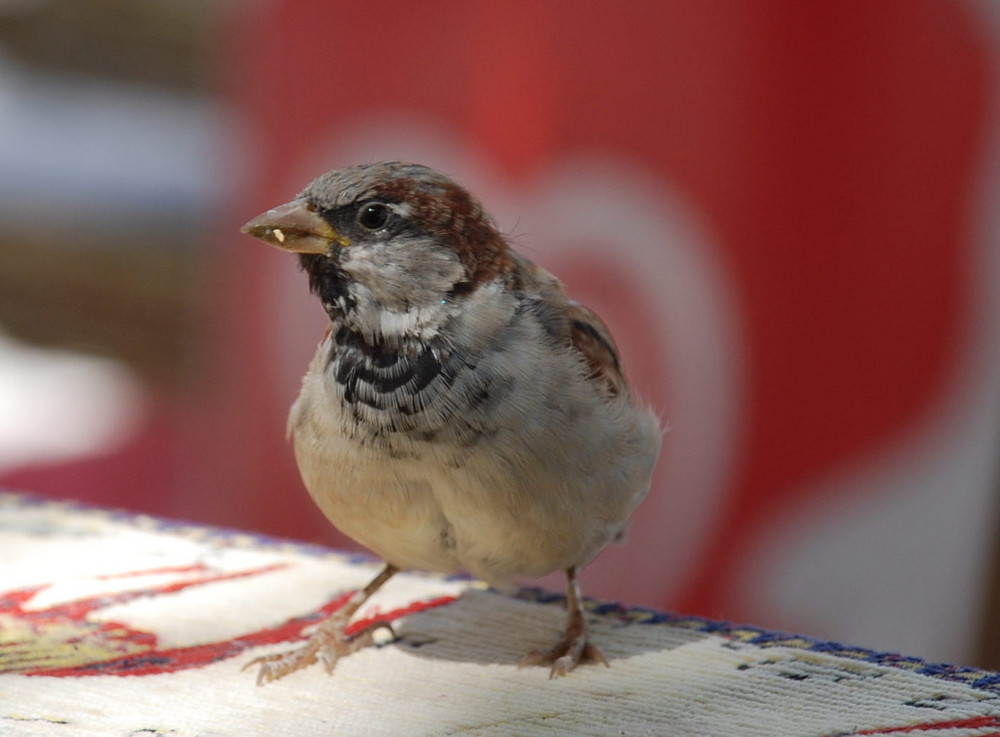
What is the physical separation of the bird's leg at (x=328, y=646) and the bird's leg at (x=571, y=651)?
10.0 inches

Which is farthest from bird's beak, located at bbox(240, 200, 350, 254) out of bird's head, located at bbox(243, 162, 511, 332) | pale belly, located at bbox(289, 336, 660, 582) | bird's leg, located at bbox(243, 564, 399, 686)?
bird's leg, located at bbox(243, 564, 399, 686)

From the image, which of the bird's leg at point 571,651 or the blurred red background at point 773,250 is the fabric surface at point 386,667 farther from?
the blurred red background at point 773,250

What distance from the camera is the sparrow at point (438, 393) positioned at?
4.91 feet

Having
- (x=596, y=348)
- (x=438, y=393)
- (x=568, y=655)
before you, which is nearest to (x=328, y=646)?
(x=568, y=655)

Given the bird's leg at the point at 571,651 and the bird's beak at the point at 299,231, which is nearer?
the bird's beak at the point at 299,231

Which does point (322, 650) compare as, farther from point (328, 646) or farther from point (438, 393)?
point (438, 393)

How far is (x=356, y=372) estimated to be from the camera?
154cm

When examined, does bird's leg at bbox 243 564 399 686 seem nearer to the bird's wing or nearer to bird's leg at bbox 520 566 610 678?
bird's leg at bbox 520 566 610 678

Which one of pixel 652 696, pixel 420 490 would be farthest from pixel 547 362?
pixel 652 696

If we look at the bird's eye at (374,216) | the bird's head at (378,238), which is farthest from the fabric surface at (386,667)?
the bird's eye at (374,216)

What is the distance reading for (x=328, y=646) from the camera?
1703mm

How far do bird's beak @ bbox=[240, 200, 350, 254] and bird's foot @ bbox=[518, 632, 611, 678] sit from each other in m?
0.65

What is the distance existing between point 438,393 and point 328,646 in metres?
0.46

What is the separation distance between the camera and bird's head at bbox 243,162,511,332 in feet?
4.90
